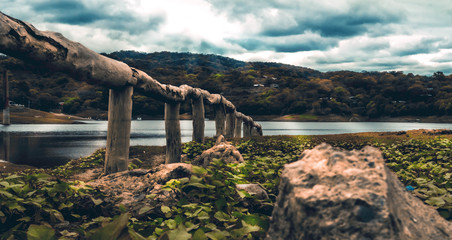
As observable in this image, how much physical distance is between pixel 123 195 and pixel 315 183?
3.18 meters

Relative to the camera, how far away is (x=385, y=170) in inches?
64.2

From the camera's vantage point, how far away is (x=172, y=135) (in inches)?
431

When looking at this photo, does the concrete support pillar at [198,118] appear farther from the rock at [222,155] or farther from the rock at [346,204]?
the rock at [346,204]

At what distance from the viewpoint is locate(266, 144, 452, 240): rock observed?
143 centimetres

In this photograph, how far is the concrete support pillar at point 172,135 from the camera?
10953 mm

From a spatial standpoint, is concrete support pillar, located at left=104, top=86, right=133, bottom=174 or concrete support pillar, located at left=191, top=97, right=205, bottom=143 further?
concrete support pillar, located at left=191, top=97, right=205, bottom=143

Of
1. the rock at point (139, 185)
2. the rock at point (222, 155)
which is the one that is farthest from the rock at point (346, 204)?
the rock at point (222, 155)

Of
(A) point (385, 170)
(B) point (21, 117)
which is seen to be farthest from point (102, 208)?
(B) point (21, 117)

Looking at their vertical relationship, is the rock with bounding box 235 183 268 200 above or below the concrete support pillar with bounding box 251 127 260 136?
above

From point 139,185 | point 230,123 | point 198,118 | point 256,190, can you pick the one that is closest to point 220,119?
point 198,118

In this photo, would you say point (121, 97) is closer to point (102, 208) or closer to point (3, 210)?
point (102, 208)

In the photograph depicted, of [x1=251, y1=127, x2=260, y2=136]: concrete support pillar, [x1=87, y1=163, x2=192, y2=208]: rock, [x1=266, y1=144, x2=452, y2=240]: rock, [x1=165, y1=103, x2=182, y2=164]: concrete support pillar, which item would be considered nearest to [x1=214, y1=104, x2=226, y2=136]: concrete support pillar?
[x1=165, y1=103, x2=182, y2=164]: concrete support pillar

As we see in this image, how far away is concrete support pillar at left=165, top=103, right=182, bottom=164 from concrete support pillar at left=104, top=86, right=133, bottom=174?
136 inches

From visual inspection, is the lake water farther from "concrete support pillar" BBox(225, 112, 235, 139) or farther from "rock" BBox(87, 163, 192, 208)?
"rock" BBox(87, 163, 192, 208)
